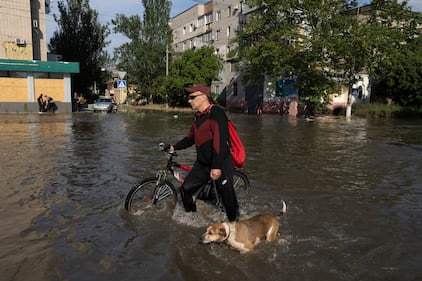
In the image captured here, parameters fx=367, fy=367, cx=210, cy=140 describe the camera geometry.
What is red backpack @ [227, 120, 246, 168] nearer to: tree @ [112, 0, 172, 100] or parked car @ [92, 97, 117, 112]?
parked car @ [92, 97, 117, 112]

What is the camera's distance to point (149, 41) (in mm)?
53500

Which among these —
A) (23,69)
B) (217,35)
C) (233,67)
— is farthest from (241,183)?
(217,35)

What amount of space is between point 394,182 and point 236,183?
3753 millimetres

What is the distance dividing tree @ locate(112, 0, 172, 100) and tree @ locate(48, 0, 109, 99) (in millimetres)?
12326

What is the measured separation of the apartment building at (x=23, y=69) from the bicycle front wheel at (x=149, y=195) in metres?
28.0

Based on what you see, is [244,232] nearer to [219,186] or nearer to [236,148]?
[219,186]

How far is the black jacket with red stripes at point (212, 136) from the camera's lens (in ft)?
13.6

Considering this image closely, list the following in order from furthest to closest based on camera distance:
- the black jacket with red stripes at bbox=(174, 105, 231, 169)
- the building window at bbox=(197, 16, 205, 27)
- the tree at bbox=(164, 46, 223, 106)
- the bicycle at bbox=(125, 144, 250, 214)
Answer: the building window at bbox=(197, 16, 205, 27)
the tree at bbox=(164, 46, 223, 106)
the bicycle at bbox=(125, 144, 250, 214)
the black jacket with red stripes at bbox=(174, 105, 231, 169)

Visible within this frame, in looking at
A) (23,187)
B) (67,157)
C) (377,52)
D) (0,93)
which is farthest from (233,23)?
(23,187)

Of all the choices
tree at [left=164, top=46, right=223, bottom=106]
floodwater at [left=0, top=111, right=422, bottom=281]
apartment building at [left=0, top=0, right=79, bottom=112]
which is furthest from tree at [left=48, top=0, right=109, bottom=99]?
floodwater at [left=0, top=111, right=422, bottom=281]

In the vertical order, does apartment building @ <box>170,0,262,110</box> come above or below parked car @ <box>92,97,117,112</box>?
above

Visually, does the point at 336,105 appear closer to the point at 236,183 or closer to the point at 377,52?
the point at 377,52

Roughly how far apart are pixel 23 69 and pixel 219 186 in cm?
2949

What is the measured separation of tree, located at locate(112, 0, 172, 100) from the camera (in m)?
52.8
